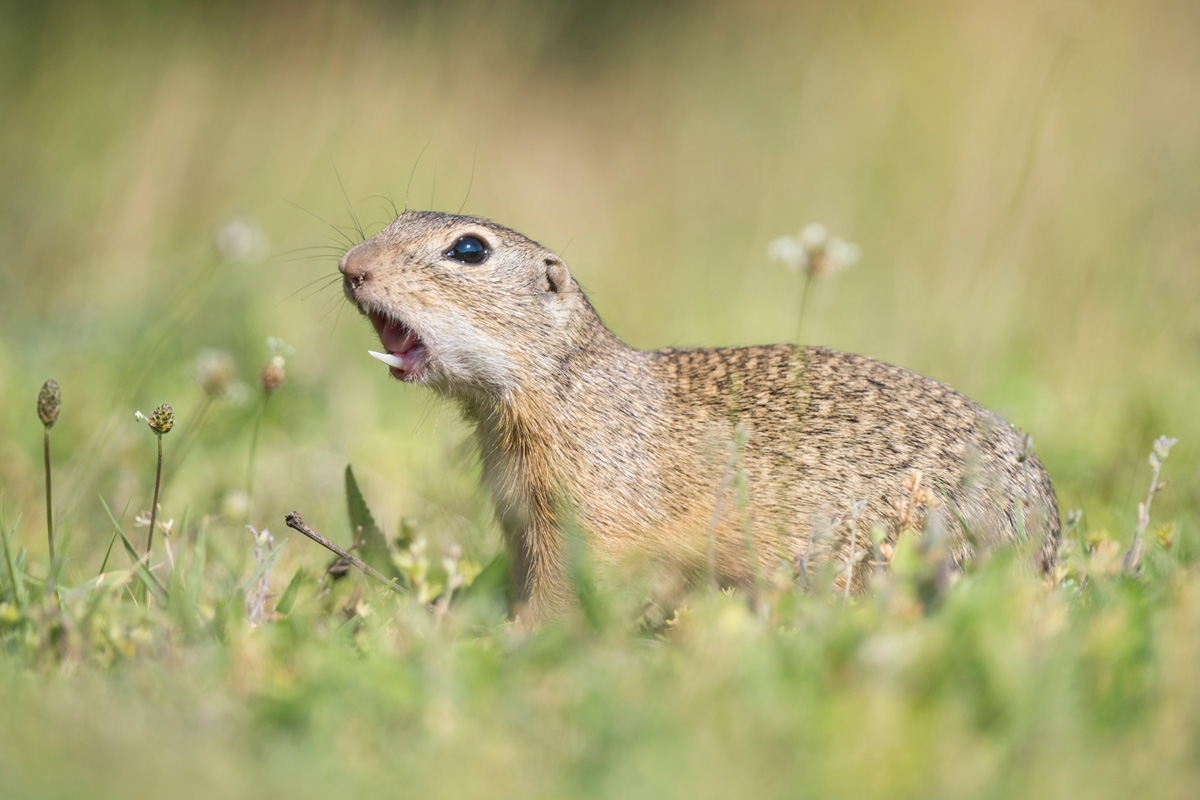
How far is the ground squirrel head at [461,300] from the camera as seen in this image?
3.56 meters

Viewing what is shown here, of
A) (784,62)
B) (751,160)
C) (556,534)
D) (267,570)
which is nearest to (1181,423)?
(556,534)

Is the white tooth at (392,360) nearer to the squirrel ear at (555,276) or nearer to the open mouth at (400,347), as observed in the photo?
the open mouth at (400,347)

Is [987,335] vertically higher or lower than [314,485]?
higher

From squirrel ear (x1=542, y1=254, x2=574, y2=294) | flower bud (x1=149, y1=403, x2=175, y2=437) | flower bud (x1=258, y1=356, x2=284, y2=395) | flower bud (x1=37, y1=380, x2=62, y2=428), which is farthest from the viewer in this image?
squirrel ear (x1=542, y1=254, x2=574, y2=294)

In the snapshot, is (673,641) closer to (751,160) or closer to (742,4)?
(751,160)

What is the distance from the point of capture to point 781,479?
12.1ft

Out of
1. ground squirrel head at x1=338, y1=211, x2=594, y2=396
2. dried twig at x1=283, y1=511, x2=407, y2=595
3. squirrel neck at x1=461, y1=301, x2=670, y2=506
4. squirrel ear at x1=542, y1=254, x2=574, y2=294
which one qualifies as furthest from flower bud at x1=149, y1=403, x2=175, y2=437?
squirrel ear at x1=542, y1=254, x2=574, y2=294

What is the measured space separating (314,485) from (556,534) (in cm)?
169

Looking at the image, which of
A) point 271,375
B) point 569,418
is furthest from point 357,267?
point 569,418

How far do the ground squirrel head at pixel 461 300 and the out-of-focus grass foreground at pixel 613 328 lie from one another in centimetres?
45

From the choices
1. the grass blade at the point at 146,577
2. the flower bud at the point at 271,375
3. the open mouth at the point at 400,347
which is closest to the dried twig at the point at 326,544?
the grass blade at the point at 146,577

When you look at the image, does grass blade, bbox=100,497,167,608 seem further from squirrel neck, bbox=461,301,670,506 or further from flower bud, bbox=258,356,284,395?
squirrel neck, bbox=461,301,670,506

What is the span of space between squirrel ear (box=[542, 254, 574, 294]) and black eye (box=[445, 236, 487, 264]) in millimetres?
267

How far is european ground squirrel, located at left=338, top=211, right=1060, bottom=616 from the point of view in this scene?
3.56 meters
